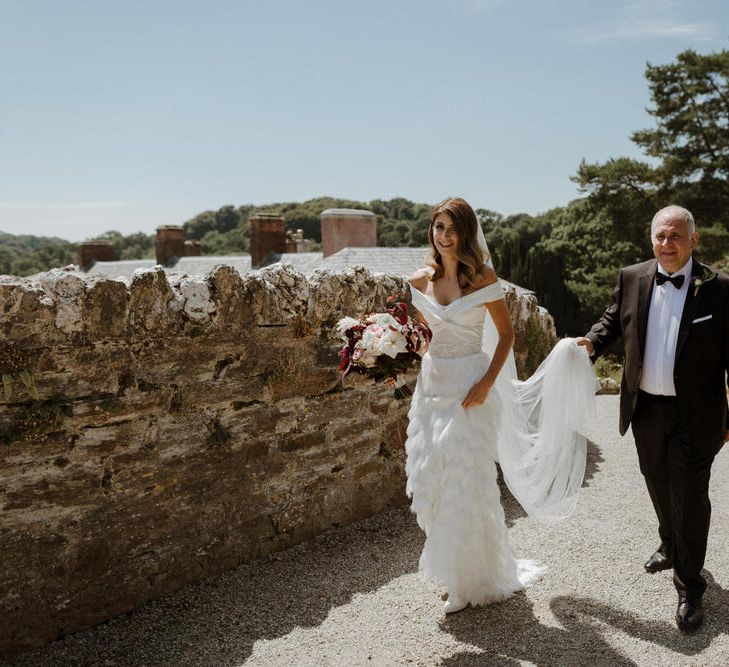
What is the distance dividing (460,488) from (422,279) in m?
1.26

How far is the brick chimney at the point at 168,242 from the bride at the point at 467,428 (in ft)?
97.0

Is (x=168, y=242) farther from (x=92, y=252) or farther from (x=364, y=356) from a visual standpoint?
(x=364, y=356)

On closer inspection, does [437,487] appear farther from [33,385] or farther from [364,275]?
[33,385]

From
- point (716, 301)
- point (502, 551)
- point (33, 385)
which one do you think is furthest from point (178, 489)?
point (716, 301)

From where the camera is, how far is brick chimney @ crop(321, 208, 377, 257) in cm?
2031

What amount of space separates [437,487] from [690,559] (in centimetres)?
142

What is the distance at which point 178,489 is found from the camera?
362 cm

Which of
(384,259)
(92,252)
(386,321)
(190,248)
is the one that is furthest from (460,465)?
(92,252)

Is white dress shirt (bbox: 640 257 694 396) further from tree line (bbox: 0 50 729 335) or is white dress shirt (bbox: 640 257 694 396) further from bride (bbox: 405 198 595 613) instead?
tree line (bbox: 0 50 729 335)

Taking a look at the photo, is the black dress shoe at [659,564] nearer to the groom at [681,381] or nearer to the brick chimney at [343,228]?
the groom at [681,381]

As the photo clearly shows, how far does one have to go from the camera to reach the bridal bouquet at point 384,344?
327 cm

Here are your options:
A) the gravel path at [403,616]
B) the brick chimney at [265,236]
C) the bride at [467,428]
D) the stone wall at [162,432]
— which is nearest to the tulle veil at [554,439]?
the bride at [467,428]

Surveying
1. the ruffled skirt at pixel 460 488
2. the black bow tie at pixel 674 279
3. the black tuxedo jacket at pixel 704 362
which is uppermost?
the black bow tie at pixel 674 279

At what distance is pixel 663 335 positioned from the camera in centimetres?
339
